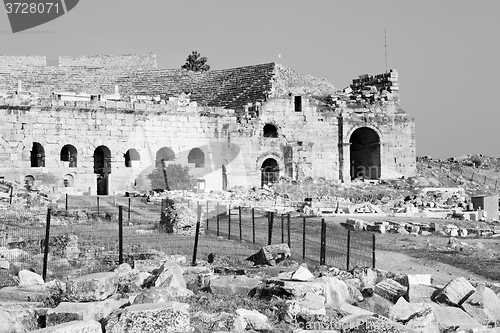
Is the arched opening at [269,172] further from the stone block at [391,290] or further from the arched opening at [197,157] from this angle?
the stone block at [391,290]

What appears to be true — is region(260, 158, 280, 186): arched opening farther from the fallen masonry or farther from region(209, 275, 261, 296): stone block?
region(209, 275, 261, 296): stone block

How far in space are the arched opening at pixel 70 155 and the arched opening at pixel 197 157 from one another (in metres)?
5.59

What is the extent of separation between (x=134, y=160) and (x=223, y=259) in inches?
845

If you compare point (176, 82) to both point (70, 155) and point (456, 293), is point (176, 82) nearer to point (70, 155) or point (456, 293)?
point (70, 155)

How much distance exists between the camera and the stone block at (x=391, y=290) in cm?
1301

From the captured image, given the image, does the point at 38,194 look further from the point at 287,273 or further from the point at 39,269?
the point at 287,273

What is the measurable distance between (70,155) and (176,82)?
1242cm

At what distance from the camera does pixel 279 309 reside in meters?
10.7

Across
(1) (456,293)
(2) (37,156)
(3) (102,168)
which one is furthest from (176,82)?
(1) (456,293)

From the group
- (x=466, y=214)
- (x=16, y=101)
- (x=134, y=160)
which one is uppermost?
(x=16, y=101)

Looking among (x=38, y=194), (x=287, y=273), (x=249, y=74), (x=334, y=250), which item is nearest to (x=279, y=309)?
(x=287, y=273)

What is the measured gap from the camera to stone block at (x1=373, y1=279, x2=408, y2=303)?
42.7 ft

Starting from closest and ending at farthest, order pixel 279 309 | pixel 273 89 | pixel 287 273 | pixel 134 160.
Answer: pixel 279 309 < pixel 287 273 < pixel 134 160 < pixel 273 89

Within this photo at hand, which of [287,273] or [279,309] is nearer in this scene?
[279,309]
